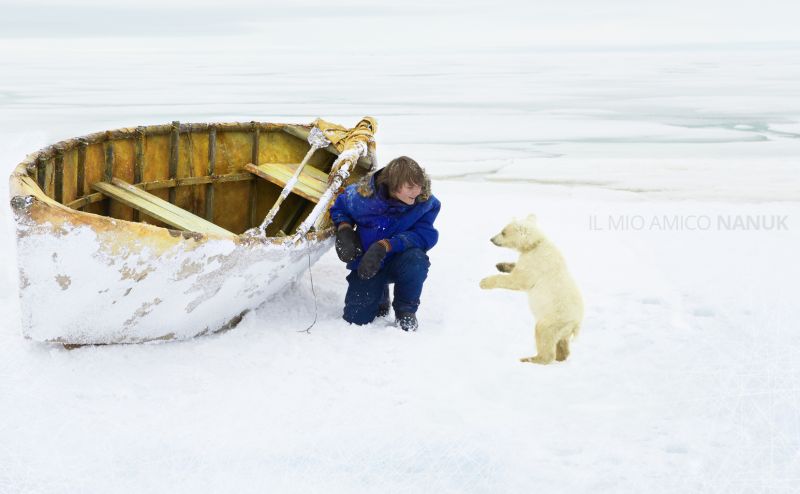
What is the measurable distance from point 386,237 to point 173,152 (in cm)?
185

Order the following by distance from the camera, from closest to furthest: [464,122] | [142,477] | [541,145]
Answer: [142,477] < [541,145] < [464,122]

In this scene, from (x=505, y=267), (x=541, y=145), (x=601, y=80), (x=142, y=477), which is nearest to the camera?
(x=142, y=477)

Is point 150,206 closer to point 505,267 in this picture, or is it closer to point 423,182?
point 423,182

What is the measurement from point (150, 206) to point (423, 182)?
5.03 feet

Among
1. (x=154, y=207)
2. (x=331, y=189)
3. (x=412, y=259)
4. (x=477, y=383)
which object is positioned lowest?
(x=477, y=383)

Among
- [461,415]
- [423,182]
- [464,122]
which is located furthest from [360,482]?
[464,122]

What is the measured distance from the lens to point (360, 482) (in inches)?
114

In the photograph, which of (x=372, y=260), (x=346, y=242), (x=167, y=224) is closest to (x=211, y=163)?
(x=167, y=224)

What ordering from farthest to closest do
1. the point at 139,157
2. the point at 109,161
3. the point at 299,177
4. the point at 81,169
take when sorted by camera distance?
the point at 299,177, the point at 139,157, the point at 109,161, the point at 81,169

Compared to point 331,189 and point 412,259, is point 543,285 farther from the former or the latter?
point 331,189

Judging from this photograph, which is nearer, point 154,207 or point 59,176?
point 59,176

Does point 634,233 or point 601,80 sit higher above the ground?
point 601,80

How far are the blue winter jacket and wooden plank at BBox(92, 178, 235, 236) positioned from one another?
26.5 inches

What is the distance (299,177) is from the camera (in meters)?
5.29
